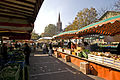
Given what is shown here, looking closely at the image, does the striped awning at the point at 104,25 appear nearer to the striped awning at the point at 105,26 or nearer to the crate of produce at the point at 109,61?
the striped awning at the point at 105,26

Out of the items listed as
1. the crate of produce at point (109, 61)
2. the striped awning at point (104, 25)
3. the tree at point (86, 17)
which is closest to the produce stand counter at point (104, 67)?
the crate of produce at point (109, 61)

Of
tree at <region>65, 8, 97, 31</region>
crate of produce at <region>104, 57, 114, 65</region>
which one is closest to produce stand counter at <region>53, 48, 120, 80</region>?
crate of produce at <region>104, 57, 114, 65</region>

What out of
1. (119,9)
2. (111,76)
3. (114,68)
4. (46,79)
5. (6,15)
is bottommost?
→ (46,79)

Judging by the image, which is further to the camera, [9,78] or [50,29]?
[50,29]

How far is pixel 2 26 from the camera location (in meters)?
2.51

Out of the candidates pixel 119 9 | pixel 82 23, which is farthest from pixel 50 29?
pixel 119 9

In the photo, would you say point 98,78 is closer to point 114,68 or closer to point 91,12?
point 114,68

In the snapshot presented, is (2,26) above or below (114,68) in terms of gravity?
above

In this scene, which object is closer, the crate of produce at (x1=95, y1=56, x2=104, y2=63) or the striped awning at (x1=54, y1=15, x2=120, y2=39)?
the striped awning at (x1=54, y1=15, x2=120, y2=39)

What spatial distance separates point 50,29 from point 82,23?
6672 centimetres

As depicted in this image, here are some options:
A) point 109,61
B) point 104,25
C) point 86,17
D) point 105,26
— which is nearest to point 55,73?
point 109,61

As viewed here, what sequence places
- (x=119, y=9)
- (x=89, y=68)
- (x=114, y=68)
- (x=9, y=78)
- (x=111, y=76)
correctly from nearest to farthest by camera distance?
1. (x=9, y=78)
2. (x=114, y=68)
3. (x=111, y=76)
4. (x=89, y=68)
5. (x=119, y=9)

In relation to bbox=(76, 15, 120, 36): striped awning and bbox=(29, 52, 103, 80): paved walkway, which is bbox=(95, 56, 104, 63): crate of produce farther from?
bbox=(76, 15, 120, 36): striped awning

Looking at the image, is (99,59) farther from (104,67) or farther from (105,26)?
(105,26)
